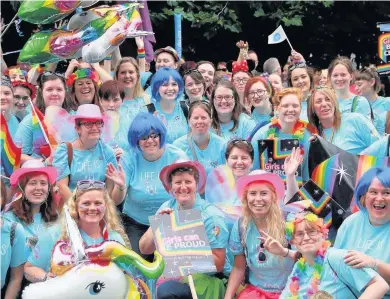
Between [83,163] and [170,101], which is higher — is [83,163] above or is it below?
below

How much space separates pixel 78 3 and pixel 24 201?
2.57 m

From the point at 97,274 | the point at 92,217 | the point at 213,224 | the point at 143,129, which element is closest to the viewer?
the point at 97,274

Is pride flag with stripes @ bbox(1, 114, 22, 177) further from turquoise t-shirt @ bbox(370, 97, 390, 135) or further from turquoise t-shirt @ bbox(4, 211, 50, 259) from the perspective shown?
turquoise t-shirt @ bbox(370, 97, 390, 135)

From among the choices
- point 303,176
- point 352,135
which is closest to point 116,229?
point 303,176

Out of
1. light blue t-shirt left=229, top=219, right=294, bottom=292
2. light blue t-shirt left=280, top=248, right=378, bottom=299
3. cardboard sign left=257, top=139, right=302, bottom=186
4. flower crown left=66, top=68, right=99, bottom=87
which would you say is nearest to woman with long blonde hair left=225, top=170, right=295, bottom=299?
light blue t-shirt left=229, top=219, right=294, bottom=292

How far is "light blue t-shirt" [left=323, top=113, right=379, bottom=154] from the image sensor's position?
717 centimetres

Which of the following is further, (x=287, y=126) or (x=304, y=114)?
(x=304, y=114)

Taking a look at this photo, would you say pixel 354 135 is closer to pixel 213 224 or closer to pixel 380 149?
pixel 380 149

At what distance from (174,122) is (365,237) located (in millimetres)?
3107

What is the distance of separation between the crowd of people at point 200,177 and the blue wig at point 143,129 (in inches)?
0.4

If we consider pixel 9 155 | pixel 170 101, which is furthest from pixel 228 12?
pixel 9 155

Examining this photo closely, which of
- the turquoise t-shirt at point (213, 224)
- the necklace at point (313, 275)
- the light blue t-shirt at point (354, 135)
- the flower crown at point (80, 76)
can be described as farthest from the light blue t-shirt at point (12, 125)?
the necklace at point (313, 275)

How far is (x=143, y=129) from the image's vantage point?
680cm

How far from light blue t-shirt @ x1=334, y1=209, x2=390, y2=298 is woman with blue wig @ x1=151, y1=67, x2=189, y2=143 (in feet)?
9.23
